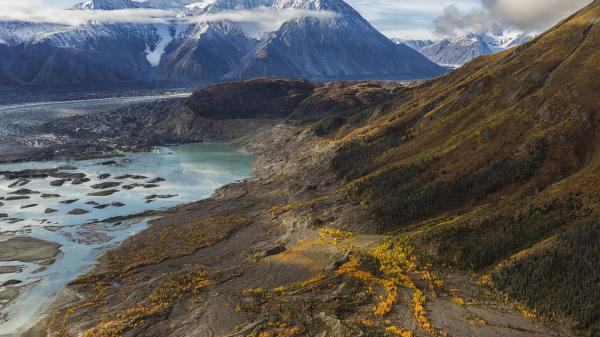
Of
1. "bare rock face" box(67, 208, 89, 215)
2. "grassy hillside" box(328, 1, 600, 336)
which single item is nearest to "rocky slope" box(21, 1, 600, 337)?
"grassy hillside" box(328, 1, 600, 336)

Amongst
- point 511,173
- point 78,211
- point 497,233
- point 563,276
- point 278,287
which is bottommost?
point 78,211

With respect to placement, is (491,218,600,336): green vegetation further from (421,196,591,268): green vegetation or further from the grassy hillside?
(421,196,591,268): green vegetation

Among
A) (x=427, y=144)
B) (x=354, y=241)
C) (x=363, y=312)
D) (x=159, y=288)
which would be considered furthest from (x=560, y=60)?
(x=159, y=288)

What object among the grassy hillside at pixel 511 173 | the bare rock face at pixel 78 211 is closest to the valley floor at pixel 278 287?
the grassy hillside at pixel 511 173

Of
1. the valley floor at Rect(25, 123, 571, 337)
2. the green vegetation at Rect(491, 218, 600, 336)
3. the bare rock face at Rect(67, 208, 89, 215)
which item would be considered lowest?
the bare rock face at Rect(67, 208, 89, 215)

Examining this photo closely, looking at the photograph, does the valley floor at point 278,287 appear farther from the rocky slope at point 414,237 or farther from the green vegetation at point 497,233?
the green vegetation at point 497,233

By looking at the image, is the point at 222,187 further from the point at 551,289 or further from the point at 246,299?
the point at 551,289

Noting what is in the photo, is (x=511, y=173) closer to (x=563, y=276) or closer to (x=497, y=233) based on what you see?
(x=497, y=233)

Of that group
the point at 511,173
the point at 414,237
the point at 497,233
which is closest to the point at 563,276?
the point at 497,233
